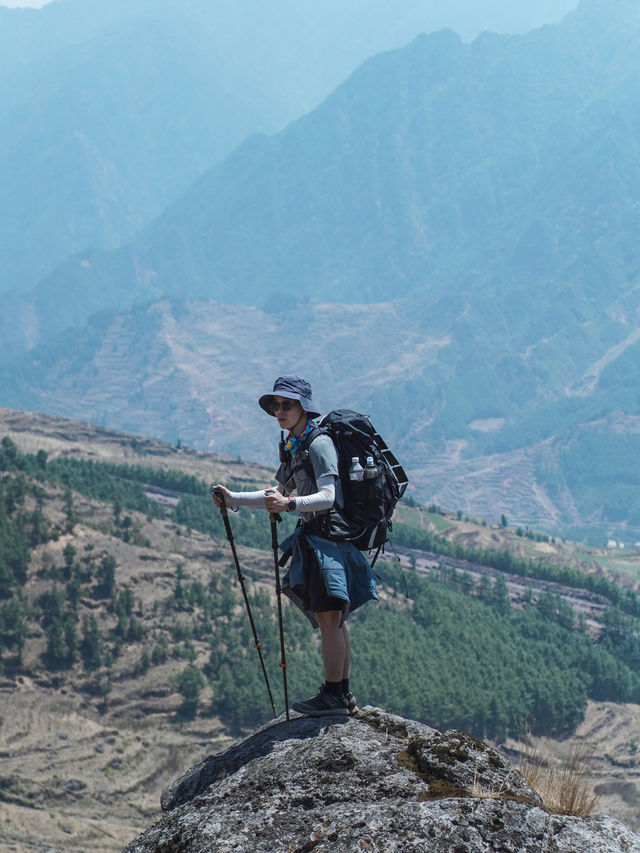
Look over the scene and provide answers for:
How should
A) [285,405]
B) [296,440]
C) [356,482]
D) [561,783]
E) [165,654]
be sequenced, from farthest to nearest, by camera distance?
[165,654]
[296,440]
[285,405]
[356,482]
[561,783]

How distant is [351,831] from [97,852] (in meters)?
47.3

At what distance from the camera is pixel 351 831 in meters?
10.3

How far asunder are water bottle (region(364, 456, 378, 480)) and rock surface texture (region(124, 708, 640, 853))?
2.83 m

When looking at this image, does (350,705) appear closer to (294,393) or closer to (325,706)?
(325,706)

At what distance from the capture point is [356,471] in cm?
1326

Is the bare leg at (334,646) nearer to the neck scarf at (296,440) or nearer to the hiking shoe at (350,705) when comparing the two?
the hiking shoe at (350,705)

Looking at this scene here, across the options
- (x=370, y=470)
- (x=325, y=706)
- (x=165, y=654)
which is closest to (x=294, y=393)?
(x=370, y=470)

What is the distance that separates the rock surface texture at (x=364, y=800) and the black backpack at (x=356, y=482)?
2258 millimetres

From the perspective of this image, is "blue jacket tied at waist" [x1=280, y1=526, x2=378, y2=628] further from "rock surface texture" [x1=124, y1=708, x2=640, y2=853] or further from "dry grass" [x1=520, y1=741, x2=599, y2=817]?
"dry grass" [x1=520, y1=741, x2=599, y2=817]

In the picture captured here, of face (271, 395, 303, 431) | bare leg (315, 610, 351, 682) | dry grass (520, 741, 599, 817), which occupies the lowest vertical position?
dry grass (520, 741, 599, 817)

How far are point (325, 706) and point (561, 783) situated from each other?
3054 mm

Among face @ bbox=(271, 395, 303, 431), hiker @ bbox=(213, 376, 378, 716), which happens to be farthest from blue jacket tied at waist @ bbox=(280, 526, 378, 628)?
face @ bbox=(271, 395, 303, 431)

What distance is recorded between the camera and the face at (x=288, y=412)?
44.9 ft

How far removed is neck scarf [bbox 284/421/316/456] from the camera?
13.8 m
